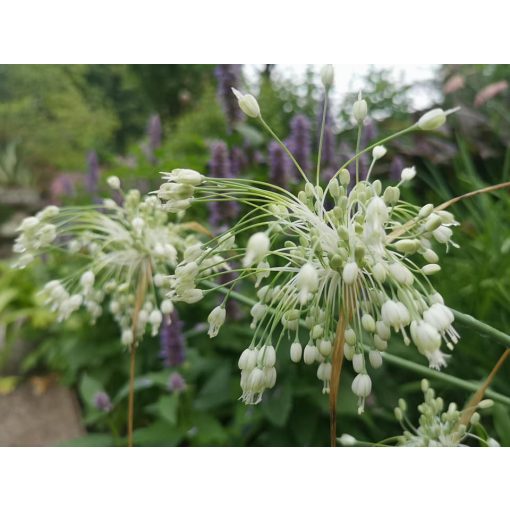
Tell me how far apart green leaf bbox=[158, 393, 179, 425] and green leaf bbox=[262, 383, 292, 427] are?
181mm

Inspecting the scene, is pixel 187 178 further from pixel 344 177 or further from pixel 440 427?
pixel 440 427

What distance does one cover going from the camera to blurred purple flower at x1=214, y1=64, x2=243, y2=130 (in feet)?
3.06

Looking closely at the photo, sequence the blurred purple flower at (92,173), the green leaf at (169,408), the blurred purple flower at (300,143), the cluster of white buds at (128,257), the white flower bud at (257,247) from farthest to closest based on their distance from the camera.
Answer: the blurred purple flower at (92,173) < the green leaf at (169,408) < the blurred purple flower at (300,143) < the cluster of white buds at (128,257) < the white flower bud at (257,247)

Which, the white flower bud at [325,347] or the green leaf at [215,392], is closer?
the white flower bud at [325,347]

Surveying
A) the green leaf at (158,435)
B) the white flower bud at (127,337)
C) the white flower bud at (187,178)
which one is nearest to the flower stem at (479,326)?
the white flower bud at (187,178)

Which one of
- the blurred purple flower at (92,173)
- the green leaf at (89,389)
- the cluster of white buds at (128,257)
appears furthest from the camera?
the blurred purple flower at (92,173)

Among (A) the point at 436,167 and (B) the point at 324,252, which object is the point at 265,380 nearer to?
(B) the point at 324,252

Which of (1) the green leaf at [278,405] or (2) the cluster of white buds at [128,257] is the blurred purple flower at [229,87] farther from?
(1) the green leaf at [278,405]

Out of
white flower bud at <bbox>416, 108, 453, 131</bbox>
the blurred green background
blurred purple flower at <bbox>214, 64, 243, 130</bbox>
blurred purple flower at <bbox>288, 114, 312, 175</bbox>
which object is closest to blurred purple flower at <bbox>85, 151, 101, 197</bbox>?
the blurred green background

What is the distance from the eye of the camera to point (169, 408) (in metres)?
0.96

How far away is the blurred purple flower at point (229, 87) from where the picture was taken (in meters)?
0.93

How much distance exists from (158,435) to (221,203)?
0.45 metres

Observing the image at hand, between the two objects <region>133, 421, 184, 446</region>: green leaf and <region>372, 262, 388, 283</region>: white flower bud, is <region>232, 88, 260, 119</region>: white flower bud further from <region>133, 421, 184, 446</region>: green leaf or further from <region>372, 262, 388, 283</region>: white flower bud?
<region>133, 421, 184, 446</region>: green leaf
